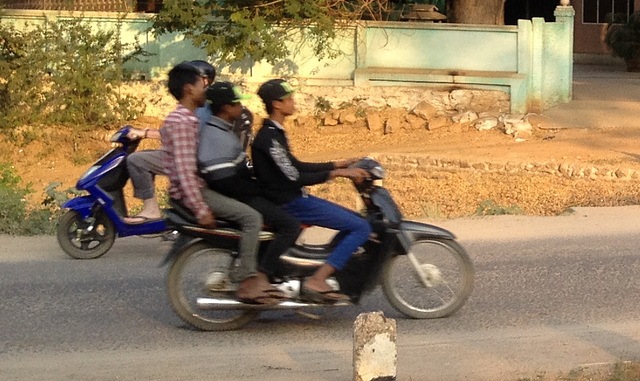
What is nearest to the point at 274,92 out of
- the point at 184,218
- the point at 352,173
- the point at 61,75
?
the point at 352,173

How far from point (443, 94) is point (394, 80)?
0.97 m

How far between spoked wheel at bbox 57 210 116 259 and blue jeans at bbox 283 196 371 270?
3.17m

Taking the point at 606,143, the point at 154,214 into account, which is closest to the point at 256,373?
the point at 154,214

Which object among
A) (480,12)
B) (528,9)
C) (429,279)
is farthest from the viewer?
(528,9)

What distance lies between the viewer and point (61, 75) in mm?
19812

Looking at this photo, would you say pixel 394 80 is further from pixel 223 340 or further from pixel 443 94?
pixel 223 340

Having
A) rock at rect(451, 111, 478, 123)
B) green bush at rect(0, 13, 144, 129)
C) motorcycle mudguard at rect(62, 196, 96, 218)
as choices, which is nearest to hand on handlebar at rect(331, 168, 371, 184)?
motorcycle mudguard at rect(62, 196, 96, 218)

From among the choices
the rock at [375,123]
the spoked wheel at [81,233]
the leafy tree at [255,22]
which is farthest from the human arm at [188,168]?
the rock at [375,123]

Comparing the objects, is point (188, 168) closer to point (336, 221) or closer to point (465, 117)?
point (336, 221)

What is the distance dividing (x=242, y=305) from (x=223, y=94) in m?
1.35

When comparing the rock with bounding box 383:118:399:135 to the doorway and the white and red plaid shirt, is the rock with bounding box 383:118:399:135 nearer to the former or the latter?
the white and red plaid shirt

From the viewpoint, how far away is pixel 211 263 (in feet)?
22.0

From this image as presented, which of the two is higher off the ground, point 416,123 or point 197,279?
point 197,279

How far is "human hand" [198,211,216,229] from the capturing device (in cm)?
648
